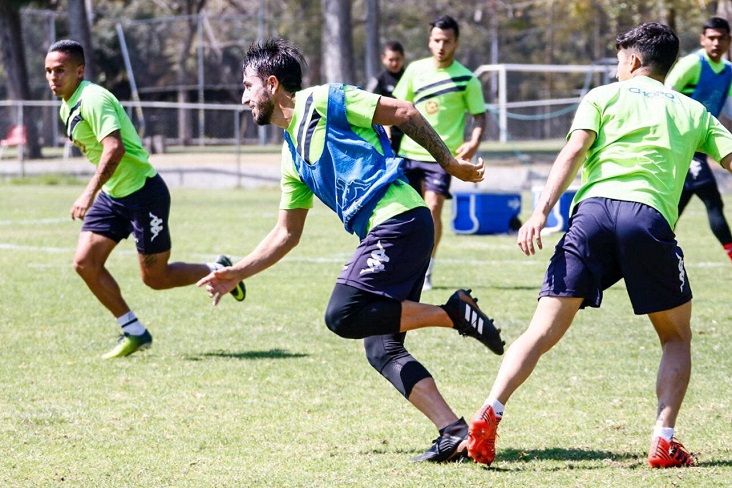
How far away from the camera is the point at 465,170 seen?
5672 millimetres

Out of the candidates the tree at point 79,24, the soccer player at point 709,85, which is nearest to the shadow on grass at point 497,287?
the soccer player at point 709,85

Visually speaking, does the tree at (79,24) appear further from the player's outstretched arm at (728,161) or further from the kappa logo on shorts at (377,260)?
the player's outstretched arm at (728,161)

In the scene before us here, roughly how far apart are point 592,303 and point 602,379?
2.30 meters

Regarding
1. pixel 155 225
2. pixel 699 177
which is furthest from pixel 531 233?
pixel 699 177

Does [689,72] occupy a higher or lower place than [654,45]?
lower

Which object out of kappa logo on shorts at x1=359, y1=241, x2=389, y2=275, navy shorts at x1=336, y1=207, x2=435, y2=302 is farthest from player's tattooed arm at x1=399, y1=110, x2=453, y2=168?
kappa logo on shorts at x1=359, y1=241, x2=389, y2=275

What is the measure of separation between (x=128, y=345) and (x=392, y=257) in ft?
11.5

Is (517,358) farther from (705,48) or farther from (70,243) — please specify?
(70,243)

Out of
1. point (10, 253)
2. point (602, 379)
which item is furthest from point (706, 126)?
point (10, 253)

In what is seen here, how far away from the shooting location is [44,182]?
28.7 metres

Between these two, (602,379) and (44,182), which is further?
(44,182)

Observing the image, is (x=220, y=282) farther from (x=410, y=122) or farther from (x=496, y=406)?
(x=496, y=406)

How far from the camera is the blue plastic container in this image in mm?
16703

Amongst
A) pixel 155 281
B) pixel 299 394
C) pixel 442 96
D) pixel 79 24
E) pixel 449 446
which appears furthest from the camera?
pixel 79 24
